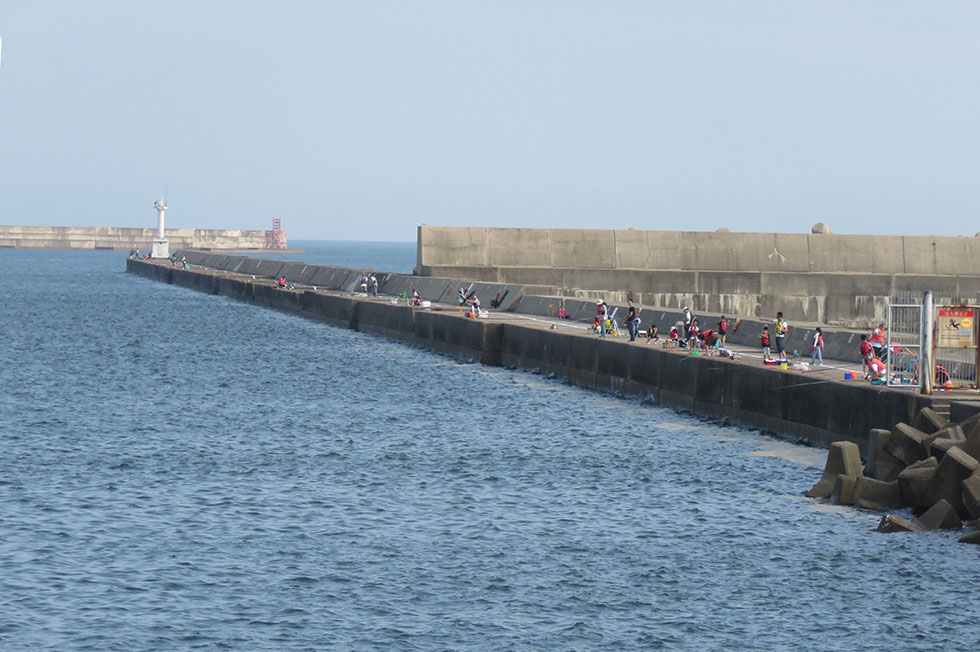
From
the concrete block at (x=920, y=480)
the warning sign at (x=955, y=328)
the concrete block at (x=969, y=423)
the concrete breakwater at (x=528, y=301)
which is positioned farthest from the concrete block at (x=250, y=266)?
the concrete block at (x=920, y=480)

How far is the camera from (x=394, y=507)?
2358 cm

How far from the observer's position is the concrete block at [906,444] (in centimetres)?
2309

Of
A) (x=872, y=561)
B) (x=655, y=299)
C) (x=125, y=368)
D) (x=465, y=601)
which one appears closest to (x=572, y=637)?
(x=465, y=601)

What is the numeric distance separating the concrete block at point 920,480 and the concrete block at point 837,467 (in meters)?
1.05

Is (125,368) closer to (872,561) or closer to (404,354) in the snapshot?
(404,354)

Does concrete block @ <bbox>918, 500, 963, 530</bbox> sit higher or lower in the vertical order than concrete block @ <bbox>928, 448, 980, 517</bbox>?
lower

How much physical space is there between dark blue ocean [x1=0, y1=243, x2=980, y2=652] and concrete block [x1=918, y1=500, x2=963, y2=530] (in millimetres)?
353

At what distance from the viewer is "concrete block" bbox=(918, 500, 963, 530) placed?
69.5 ft

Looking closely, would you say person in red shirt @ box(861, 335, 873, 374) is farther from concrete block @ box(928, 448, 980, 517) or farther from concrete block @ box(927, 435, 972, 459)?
concrete block @ box(928, 448, 980, 517)

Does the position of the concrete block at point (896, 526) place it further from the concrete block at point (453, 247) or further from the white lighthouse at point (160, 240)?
the white lighthouse at point (160, 240)

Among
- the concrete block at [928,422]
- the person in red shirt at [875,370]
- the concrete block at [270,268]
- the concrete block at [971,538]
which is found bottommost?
the concrete block at [971,538]

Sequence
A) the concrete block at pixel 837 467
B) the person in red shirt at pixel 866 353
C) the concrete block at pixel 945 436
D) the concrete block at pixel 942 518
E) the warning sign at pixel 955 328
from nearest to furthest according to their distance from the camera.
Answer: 1. the concrete block at pixel 942 518
2. the concrete block at pixel 945 436
3. the concrete block at pixel 837 467
4. the warning sign at pixel 955 328
5. the person in red shirt at pixel 866 353

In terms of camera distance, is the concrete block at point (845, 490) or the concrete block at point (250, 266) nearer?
the concrete block at point (845, 490)

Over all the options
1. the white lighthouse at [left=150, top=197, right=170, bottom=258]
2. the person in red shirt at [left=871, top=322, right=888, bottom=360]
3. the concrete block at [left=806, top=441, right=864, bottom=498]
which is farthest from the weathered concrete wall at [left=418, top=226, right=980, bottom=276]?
the white lighthouse at [left=150, top=197, right=170, bottom=258]
